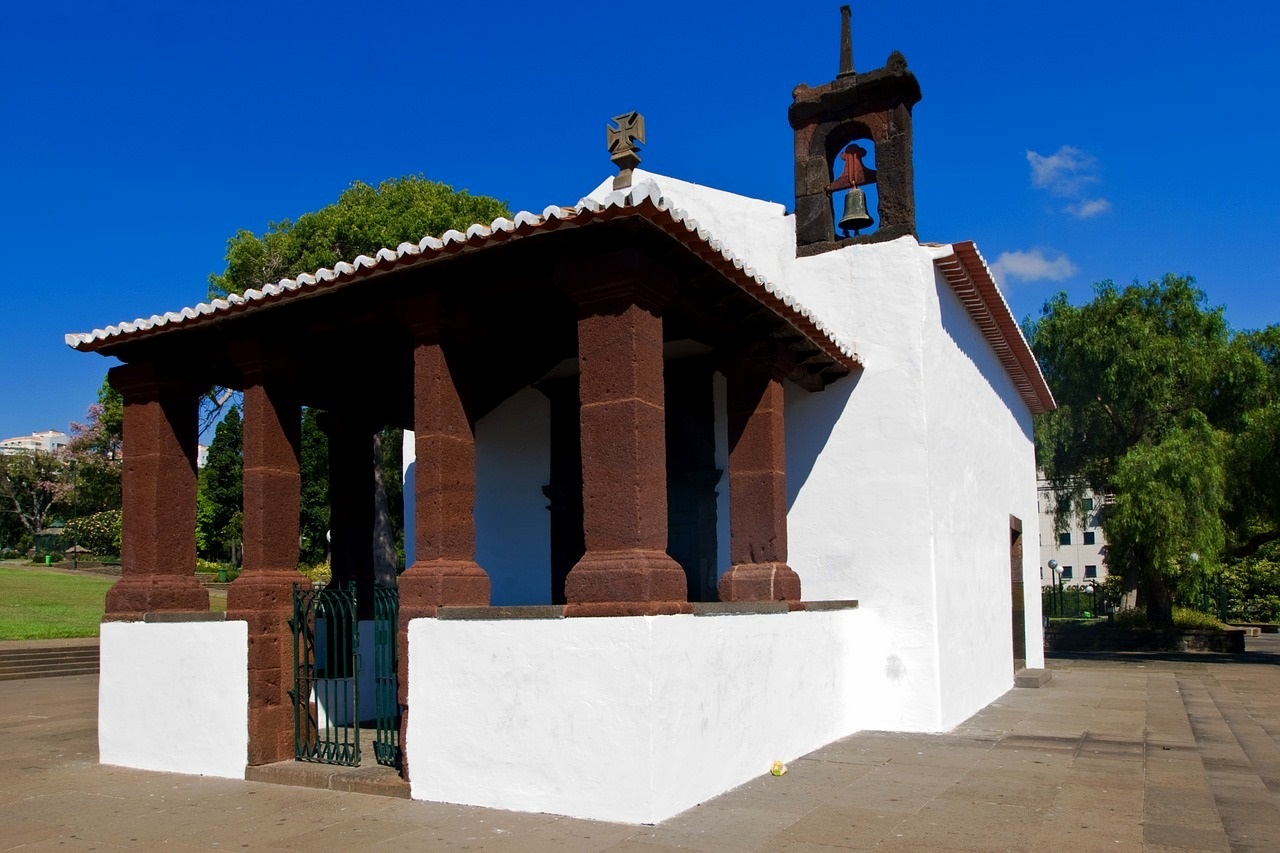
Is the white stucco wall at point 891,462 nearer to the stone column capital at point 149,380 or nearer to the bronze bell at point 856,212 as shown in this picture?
the bronze bell at point 856,212

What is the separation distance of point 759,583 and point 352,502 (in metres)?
3.78

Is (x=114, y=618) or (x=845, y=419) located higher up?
(x=845, y=419)

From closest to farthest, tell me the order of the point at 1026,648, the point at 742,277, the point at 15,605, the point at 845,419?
the point at 742,277, the point at 845,419, the point at 1026,648, the point at 15,605

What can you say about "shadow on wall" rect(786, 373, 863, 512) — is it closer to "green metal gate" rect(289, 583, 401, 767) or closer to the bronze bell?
the bronze bell

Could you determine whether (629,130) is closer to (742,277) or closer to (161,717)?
(742,277)

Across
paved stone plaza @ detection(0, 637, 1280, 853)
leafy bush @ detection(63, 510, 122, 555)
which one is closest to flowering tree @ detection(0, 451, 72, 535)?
leafy bush @ detection(63, 510, 122, 555)

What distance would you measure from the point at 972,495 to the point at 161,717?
7.66m

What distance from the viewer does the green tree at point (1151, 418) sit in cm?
1791

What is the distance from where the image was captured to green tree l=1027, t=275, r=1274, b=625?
17.9m

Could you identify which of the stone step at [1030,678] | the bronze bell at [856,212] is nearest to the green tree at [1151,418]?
the stone step at [1030,678]

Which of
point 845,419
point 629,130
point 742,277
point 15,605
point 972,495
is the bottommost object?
point 15,605

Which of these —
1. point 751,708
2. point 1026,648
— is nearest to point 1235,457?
point 1026,648

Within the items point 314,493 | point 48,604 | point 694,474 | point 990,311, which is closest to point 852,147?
point 990,311

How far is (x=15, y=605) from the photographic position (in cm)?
2556
